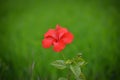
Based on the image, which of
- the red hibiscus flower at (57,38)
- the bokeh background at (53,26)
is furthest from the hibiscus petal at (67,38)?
the bokeh background at (53,26)

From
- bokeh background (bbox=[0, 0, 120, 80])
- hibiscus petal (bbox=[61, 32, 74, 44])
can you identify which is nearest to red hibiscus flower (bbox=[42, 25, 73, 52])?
hibiscus petal (bbox=[61, 32, 74, 44])

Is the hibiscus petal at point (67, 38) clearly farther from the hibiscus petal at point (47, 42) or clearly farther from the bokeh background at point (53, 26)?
the bokeh background at point (53, 26)

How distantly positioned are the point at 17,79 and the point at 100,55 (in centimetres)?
80

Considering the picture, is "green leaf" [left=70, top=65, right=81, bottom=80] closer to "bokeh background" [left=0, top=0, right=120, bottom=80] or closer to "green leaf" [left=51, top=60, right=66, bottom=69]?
"green leaf" [left=51, top=60, right=66, bottom=69]

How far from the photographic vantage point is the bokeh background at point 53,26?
10.8ft

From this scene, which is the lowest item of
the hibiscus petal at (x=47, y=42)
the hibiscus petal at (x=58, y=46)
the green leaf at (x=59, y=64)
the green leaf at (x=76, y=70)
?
the green leaf at (x=76, y=70)

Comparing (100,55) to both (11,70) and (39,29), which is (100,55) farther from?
(39,29)

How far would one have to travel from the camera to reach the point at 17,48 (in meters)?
3.92

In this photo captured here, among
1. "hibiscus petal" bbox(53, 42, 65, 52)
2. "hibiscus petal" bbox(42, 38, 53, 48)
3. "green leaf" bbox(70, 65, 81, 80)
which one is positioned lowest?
"green leaf" bbox(70, 65, 81, 80)

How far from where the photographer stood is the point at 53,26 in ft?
15.1

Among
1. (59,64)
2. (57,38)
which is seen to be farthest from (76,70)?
(57,38)

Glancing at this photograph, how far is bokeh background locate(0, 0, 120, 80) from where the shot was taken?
3279 mm

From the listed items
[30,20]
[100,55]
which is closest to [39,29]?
[30,20]

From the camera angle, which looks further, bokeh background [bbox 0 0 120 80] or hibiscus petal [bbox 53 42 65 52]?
bokeh background [bbox 0 0 120 80]
